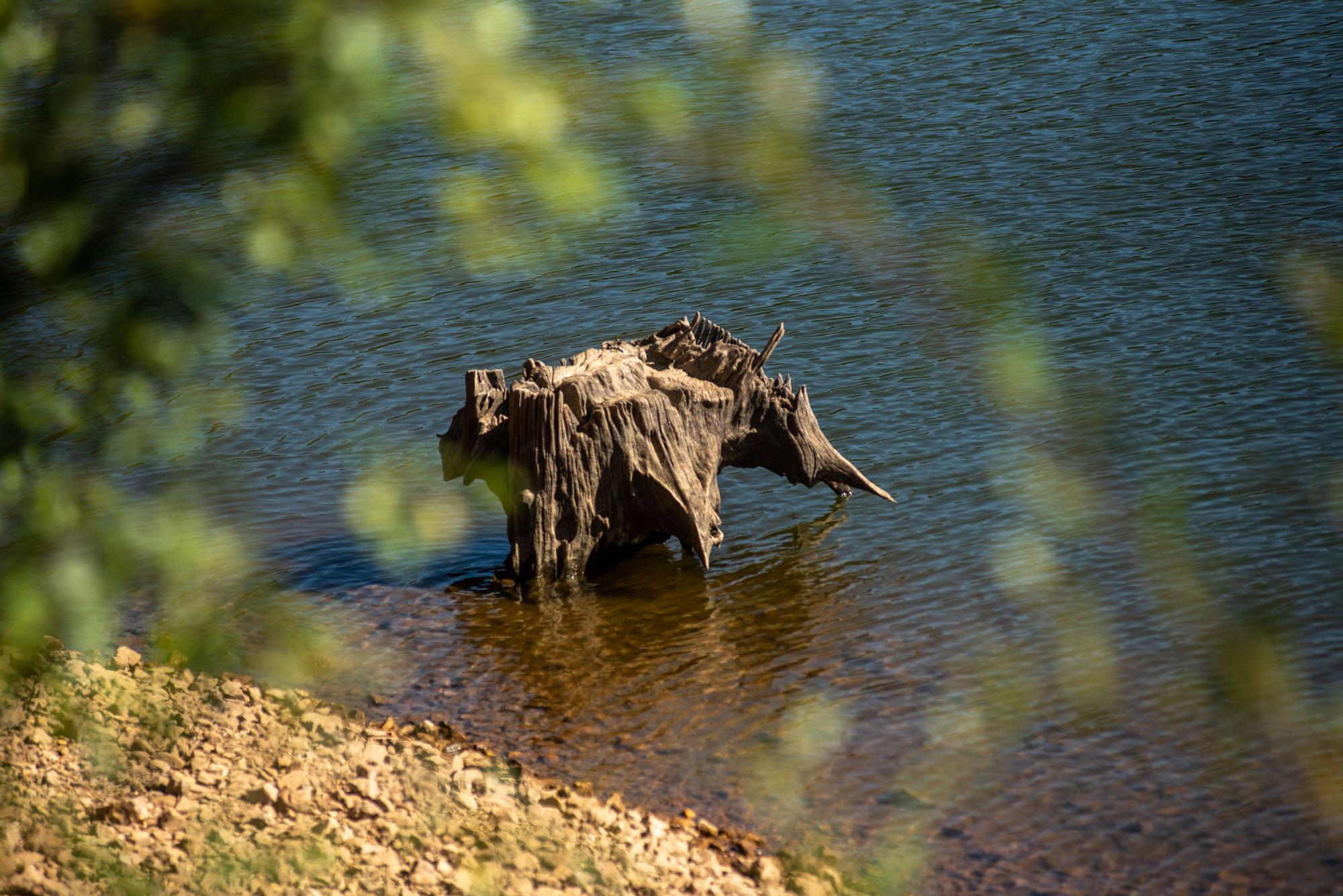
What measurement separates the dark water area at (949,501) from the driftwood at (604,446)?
0.42 m

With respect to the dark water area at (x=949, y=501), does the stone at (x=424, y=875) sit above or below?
above

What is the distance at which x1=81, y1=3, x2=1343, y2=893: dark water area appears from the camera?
8367 mm

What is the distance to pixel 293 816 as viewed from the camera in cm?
719

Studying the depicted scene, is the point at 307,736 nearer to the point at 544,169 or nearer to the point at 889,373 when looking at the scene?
the point at 544,169

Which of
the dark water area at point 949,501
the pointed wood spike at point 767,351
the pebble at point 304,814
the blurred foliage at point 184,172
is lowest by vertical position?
the dark water area at point 949,501

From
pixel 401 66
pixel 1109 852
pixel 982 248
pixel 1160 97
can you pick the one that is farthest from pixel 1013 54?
pixel 401 66

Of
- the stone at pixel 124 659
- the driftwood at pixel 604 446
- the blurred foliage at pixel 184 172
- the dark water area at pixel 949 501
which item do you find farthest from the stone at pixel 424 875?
the driftwood at pixel 604 446

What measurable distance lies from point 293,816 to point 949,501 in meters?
7.12

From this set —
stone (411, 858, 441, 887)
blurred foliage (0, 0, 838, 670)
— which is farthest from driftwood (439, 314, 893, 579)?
blurred foliage (0, 0, 838, 670)

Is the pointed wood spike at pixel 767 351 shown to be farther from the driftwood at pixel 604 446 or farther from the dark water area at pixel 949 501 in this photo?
the dark water area at pixel 949 501

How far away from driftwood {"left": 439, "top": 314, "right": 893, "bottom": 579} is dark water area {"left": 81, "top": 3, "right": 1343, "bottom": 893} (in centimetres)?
42

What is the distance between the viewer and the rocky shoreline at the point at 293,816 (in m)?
6.33

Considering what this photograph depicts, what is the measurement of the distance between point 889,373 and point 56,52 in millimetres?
13709

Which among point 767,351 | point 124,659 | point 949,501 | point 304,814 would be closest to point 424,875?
point 304,814
